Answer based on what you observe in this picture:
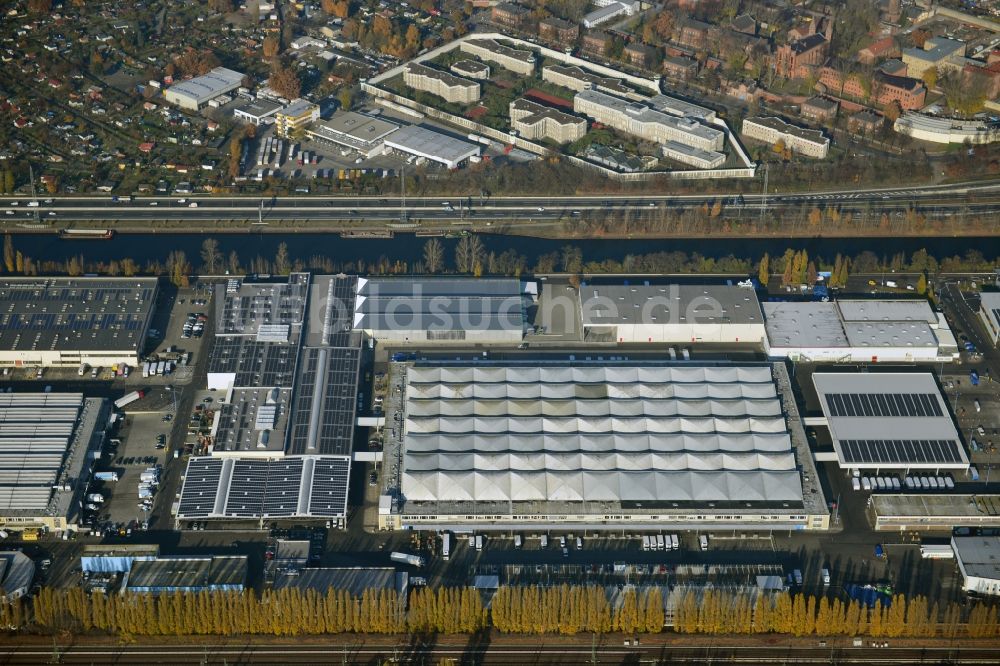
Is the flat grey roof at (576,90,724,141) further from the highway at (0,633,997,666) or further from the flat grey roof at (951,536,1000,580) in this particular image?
the highway at (0,633,997,666)

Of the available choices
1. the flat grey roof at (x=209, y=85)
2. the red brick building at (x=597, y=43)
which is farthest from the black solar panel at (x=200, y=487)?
the red brick building at (x=597, y=43)

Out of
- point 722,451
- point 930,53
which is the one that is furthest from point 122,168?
point 930,53

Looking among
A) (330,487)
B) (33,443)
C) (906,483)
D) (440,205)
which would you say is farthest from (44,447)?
(906,483)

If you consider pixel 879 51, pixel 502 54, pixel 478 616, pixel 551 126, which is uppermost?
pixel 879 51

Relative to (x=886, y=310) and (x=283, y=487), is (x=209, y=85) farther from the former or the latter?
(x=886, y=310)

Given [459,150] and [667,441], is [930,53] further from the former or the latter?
[667,441]

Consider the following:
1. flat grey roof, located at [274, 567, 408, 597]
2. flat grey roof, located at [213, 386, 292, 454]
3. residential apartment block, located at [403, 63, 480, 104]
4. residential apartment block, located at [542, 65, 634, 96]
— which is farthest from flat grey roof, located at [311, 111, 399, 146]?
flat grey roof, located at [274, 567, 408, 597]

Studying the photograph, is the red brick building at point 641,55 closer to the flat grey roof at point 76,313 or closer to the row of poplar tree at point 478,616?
the flat grey roof at point 76,313

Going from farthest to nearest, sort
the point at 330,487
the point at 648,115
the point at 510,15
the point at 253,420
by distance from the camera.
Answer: the point at 510,15
the point at 648,115
the point at 253,420
the point at 330,487
